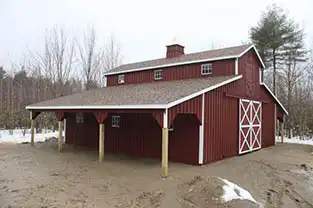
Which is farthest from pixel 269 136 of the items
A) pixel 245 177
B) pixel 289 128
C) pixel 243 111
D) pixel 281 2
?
pixel 281 2

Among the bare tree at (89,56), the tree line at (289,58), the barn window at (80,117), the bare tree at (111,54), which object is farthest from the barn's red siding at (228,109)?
the bare tree at (111,54)

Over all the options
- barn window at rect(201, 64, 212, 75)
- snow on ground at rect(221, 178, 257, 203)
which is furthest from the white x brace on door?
snow on ground at rect(221, 178, 257, 203)

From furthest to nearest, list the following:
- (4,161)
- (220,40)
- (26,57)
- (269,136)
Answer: (220,40), (26,57), (269,136), (4,161)

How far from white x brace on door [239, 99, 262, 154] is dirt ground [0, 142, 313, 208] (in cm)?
143

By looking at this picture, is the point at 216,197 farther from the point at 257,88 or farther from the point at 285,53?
the point at 285,53

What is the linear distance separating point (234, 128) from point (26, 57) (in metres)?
21.4

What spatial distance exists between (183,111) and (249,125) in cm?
561

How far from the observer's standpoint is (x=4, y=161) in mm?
9133

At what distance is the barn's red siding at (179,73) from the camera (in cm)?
1096

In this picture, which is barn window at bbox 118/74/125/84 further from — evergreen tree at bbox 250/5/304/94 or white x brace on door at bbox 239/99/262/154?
evergreen tree at bbox 250/5/304/94

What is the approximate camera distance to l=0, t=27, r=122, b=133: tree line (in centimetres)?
2156

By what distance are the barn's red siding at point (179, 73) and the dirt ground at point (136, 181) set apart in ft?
13.1

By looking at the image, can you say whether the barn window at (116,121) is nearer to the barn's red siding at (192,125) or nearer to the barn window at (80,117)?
the barn's red siding at (192,125)

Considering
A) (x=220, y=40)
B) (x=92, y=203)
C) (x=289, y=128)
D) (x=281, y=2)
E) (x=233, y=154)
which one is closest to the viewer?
(x=92, y=203)
